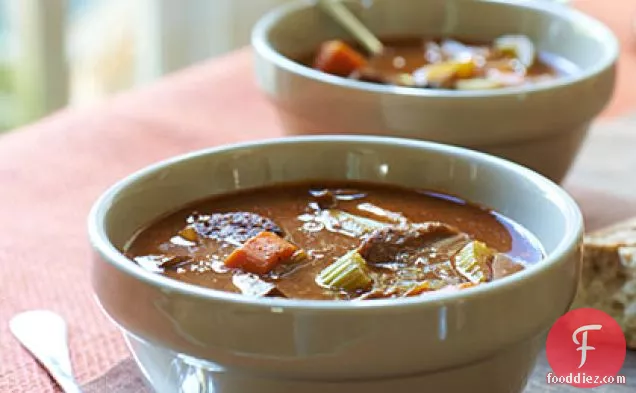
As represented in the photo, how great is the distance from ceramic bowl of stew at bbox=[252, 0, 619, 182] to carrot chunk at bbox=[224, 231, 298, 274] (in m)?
0.49

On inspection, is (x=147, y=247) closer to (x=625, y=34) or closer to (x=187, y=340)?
(x=187, y=340)

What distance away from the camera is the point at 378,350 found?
0.95m

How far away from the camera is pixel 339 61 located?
1.87 metres

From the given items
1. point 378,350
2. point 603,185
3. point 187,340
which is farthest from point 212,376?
point 603,185

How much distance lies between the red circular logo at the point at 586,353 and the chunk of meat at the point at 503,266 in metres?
0.08

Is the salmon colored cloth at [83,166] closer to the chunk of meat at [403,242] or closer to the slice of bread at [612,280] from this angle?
the chunk of meat at [403,242]

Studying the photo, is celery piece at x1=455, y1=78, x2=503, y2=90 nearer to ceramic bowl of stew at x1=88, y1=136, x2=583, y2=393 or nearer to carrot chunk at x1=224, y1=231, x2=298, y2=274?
ceramic bowl of stew at x1=88, y1=136, x2=583, y2=393

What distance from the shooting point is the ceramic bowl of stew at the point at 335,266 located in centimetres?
95

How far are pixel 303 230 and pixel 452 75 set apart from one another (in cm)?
62

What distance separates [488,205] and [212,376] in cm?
44

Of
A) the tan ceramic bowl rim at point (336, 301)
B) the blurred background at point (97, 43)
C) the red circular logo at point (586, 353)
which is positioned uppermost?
the tan ceramic bowl rim at point (336, 301)

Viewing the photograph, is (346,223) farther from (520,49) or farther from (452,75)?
(520,49)

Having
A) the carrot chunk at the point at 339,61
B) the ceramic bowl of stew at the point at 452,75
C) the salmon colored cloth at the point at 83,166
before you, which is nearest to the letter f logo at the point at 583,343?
the ceramic bowl of stew at the point at 452,75

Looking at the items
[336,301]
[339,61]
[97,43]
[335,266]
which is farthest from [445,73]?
[97,43]
